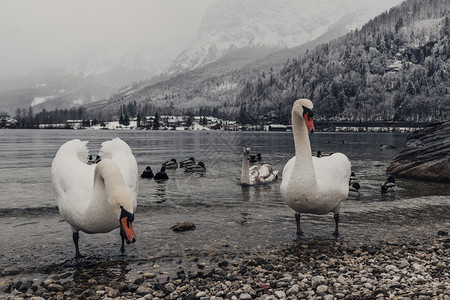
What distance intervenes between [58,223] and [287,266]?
8685mm

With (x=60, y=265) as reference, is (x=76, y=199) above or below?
above

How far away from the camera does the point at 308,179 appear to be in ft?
30.7

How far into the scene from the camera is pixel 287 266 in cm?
803

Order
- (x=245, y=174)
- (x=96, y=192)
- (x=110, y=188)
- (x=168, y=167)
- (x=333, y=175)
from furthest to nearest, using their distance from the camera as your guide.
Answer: (x=168, y=167) < (x=245, y=174) < (x=333, y=175) < (x=96, y=192) < (x=110, y=188)

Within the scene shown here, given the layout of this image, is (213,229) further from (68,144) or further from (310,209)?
(68,144)

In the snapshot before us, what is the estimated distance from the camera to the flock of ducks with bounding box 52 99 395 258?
7266mm

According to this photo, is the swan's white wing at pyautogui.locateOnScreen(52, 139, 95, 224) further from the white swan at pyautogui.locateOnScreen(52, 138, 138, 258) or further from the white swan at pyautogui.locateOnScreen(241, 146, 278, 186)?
the white swan at pyautogui.locateOnScreen(241, 146, 278, 186)

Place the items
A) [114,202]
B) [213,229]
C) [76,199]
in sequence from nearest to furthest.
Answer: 1. [114,202]
2. [76,199]
3. [213,229]

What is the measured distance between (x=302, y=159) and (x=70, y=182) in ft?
18.6

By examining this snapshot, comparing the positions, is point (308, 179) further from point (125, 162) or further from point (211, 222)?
point (211, 222)

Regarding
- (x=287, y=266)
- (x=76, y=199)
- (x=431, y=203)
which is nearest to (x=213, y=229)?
(x=287, y=266)

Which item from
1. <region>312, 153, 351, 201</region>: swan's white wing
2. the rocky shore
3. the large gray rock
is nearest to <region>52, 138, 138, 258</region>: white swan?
the rocky shore

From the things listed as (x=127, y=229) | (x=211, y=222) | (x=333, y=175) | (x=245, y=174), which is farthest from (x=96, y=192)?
(x=245, y=174)

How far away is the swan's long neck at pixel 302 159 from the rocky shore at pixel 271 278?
1.84 metres
